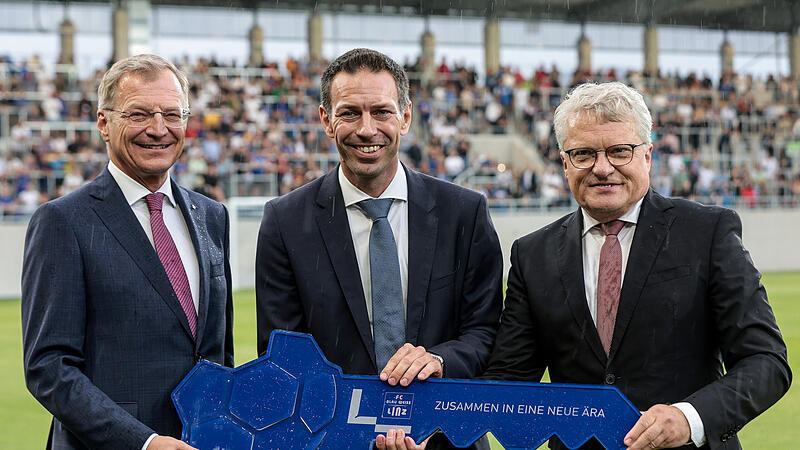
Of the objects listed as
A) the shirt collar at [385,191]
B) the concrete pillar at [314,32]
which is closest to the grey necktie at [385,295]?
the shirt collar at [385,191]

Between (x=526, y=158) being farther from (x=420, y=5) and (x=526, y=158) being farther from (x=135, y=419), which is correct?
(x=135, y=419)

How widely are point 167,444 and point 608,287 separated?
1316 mm

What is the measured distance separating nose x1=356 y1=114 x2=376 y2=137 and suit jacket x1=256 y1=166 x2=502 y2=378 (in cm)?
26

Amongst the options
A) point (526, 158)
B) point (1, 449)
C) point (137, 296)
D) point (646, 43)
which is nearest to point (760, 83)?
point (646, 43)

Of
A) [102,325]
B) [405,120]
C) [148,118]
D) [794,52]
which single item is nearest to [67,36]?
[794,52]

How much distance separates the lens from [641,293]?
8.72 ft

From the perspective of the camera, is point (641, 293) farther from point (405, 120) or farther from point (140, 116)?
point (140, 116)

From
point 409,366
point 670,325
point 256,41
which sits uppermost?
point 256,41

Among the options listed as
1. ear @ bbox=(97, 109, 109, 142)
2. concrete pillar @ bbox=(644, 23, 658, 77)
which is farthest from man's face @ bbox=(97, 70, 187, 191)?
concrete pillar @ bbox=(644, 23, 658, 77)

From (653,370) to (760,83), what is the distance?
28.9m

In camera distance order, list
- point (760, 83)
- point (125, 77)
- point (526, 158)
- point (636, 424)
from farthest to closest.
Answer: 1. point (760, 83)
2. point (526, 158)
3. point (125, 77)
4. point (636, 424)

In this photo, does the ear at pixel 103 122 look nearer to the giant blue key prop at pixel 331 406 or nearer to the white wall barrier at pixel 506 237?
the giant blue key prop at pixel 331 406

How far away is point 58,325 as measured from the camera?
2574 millimetres

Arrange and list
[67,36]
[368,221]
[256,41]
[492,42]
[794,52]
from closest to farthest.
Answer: [368,221], [67,36], [256,41], [492,42], [794,52]
